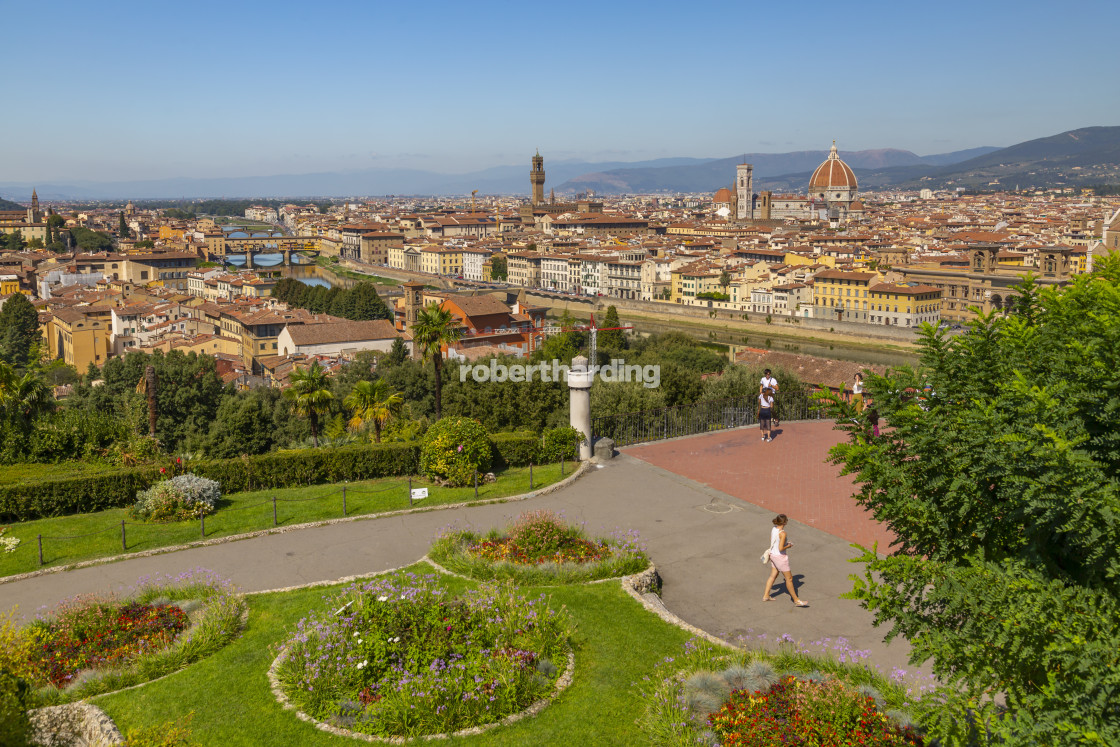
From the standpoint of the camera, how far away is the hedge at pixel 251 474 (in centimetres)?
1096

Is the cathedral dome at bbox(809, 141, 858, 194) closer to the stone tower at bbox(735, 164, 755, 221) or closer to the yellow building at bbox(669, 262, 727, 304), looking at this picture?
the stone tower at bbox(735, 164, 755, 221)

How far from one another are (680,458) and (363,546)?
17.4ft

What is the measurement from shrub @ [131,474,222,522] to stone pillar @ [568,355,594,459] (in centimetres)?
519

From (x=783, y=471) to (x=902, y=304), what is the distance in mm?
63883

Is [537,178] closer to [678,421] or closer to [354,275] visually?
[354,275]

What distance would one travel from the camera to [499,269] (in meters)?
114

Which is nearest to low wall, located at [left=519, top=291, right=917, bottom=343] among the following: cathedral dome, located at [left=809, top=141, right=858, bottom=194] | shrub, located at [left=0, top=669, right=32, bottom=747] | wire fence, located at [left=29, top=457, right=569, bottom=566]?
wire fence, located at [left=29, top=457, right=569, bottom=566]

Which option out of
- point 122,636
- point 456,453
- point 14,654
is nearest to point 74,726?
point 14,654

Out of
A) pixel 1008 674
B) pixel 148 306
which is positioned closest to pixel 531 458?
pixel 1008 674

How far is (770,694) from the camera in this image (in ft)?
18.0

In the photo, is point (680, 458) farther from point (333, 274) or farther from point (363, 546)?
point (333, 274)

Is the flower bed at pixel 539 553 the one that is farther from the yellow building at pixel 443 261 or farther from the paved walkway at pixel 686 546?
the yellow building at pixel 443 261

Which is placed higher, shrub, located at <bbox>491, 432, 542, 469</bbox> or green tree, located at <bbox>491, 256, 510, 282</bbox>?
shrub, located at <bbox>491, 432, 542, 469</bbox>

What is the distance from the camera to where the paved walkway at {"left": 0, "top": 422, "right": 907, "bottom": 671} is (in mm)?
7676
